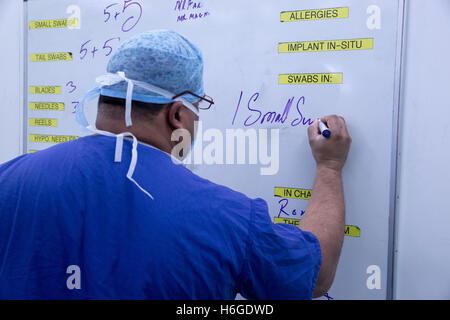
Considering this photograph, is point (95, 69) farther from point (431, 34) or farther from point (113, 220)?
point (431, 34)

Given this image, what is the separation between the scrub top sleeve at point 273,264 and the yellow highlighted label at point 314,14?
593 mm

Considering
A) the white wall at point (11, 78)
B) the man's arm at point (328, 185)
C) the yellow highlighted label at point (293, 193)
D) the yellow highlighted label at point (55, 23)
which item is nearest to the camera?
the man's arm at point (328, 185)

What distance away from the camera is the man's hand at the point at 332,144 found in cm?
93

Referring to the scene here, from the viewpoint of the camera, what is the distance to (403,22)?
2.94ft

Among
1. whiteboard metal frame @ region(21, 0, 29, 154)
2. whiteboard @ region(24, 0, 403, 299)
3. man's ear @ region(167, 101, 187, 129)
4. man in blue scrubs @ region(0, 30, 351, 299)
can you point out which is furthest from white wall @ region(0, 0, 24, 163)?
man's ear @ region(167, 101, 187, 129)

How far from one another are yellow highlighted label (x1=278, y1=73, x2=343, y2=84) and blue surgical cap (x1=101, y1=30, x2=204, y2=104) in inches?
14.7

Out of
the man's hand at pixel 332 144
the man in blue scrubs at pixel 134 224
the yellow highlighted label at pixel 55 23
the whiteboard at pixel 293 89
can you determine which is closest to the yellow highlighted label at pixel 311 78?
the whiteboard at pixel 293 89

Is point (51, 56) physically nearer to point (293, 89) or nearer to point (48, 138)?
point (48, 138)

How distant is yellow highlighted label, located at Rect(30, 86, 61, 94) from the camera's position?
52.5 inches

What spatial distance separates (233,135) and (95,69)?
1.91 feet

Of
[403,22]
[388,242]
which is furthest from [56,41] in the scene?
[388,242]

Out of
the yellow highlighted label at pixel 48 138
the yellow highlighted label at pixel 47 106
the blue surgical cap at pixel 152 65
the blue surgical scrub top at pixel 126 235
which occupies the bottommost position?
the blue surgical scrub top at pixel 126 235

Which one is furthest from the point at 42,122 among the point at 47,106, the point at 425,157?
the point at 425,157

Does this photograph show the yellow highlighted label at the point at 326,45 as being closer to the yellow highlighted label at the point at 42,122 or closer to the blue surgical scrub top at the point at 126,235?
the blue surgical scrub top at the point at 126,235
